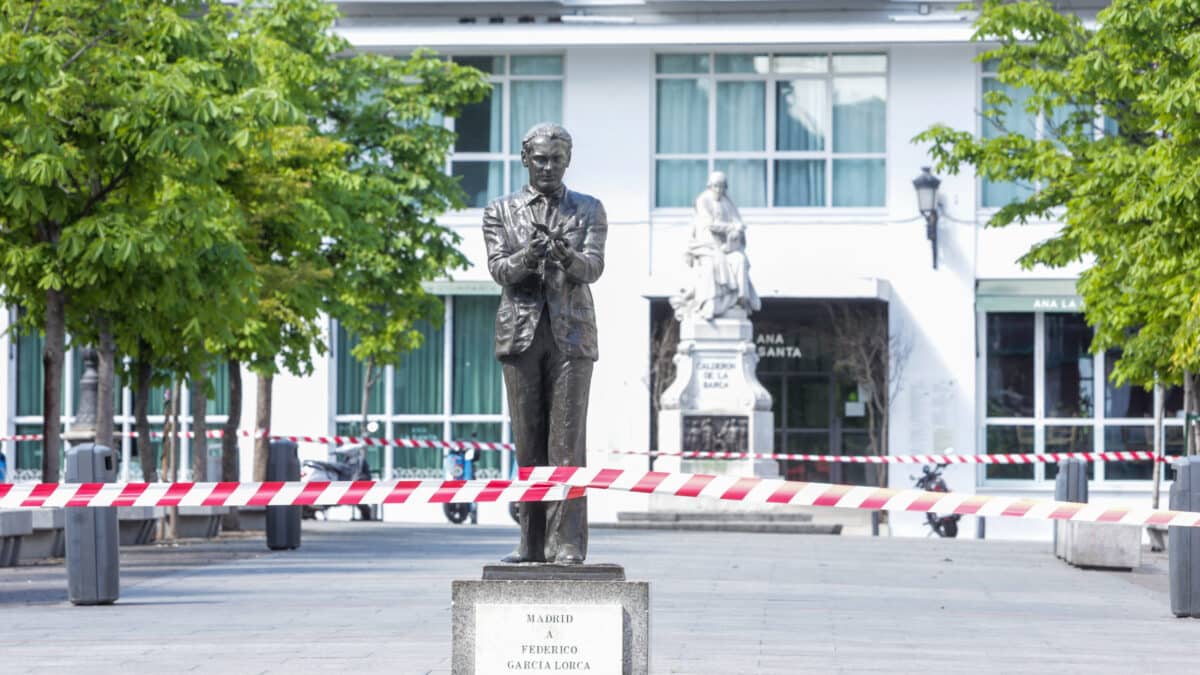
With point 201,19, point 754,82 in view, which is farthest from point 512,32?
point 201,19

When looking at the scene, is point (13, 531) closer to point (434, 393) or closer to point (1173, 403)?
point (434, 393)

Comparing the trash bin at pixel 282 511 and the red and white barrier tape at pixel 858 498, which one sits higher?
the red and white barrier tape at pixel 858 498

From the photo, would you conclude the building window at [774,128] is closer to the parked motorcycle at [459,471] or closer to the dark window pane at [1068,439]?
the dark window pane at [1068,439]

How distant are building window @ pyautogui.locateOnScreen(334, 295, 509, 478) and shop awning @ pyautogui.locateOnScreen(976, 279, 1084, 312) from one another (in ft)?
29.5

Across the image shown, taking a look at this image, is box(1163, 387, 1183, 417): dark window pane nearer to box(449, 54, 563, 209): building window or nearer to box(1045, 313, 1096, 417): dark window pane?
box(1045, 313, 1096, 417): dark window pane

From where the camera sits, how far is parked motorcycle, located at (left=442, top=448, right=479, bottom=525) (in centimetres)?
3456

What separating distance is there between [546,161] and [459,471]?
2778 cm

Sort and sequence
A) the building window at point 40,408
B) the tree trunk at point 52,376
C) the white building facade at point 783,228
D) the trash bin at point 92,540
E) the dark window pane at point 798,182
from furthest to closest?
the building window at point 40,408 < the dark window pane at point 798,182 < the white building facade at point 783,228 < the tree trunk at point 52,376 < the trash bin at point 92,540

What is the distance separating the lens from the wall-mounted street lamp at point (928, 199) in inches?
1454

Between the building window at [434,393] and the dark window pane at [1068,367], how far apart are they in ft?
32.7

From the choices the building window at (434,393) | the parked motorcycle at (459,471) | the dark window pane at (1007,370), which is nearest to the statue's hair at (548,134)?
the parked motorcycle at (459,471)

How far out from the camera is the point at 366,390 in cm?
3838

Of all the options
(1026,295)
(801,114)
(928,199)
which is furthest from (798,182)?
(1026,295)

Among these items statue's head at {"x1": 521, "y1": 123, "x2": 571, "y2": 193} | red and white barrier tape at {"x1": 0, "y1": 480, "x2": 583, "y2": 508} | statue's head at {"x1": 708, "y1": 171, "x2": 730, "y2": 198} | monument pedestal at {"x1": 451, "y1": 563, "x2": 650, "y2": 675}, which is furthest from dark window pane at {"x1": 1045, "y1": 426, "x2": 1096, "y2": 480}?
monument pedestal at {"x1": 451, "y1": 563, "x2": 650, "y2": 675}
